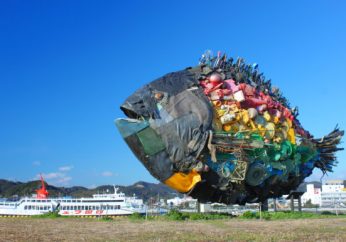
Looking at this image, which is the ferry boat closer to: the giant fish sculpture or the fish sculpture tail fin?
the fish sculpture tail fin

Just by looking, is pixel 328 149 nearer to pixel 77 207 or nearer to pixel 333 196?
pixel 77 207

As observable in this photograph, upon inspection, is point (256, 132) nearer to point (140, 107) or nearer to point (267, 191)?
point (267, 191)

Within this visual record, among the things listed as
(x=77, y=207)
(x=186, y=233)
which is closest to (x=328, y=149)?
(x=186, y=233)

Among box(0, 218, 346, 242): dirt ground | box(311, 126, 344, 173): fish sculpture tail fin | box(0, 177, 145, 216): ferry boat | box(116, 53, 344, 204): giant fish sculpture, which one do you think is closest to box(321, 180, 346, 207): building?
box(0, 177, 145, 216): ferry boat

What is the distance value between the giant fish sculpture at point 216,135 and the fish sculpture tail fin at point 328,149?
2.53 feet

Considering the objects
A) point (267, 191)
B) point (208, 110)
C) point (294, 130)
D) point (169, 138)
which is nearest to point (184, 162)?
point (169, 138)

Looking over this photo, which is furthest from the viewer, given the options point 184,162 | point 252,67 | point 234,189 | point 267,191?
point 252,67

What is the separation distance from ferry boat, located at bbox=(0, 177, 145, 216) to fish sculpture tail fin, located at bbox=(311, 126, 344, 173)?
2545 inches

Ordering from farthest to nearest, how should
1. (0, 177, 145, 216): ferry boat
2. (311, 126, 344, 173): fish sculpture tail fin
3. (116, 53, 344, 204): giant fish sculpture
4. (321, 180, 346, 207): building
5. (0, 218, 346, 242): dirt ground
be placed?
(321, 180, 346, 207): building, (0, 177, 145, 216): ferry boat, (0, 218, 346, 242): dirt ground, (311, 126, 344, 173): fish sculpture tail fin, (116, 53, 344, 204): giant fish sculpture

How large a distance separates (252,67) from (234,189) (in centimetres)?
383

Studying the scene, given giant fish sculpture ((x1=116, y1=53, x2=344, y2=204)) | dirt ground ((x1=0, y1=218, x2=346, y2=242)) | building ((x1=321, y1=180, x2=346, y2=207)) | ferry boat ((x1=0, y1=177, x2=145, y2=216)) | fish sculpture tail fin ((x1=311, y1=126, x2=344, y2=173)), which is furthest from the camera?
building ((x1=321, y1=180, x2=346, y2=207))

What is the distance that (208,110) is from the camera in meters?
11.2

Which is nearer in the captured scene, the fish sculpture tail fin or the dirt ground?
the fish sculpture tail fin

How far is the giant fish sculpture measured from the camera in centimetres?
1092
